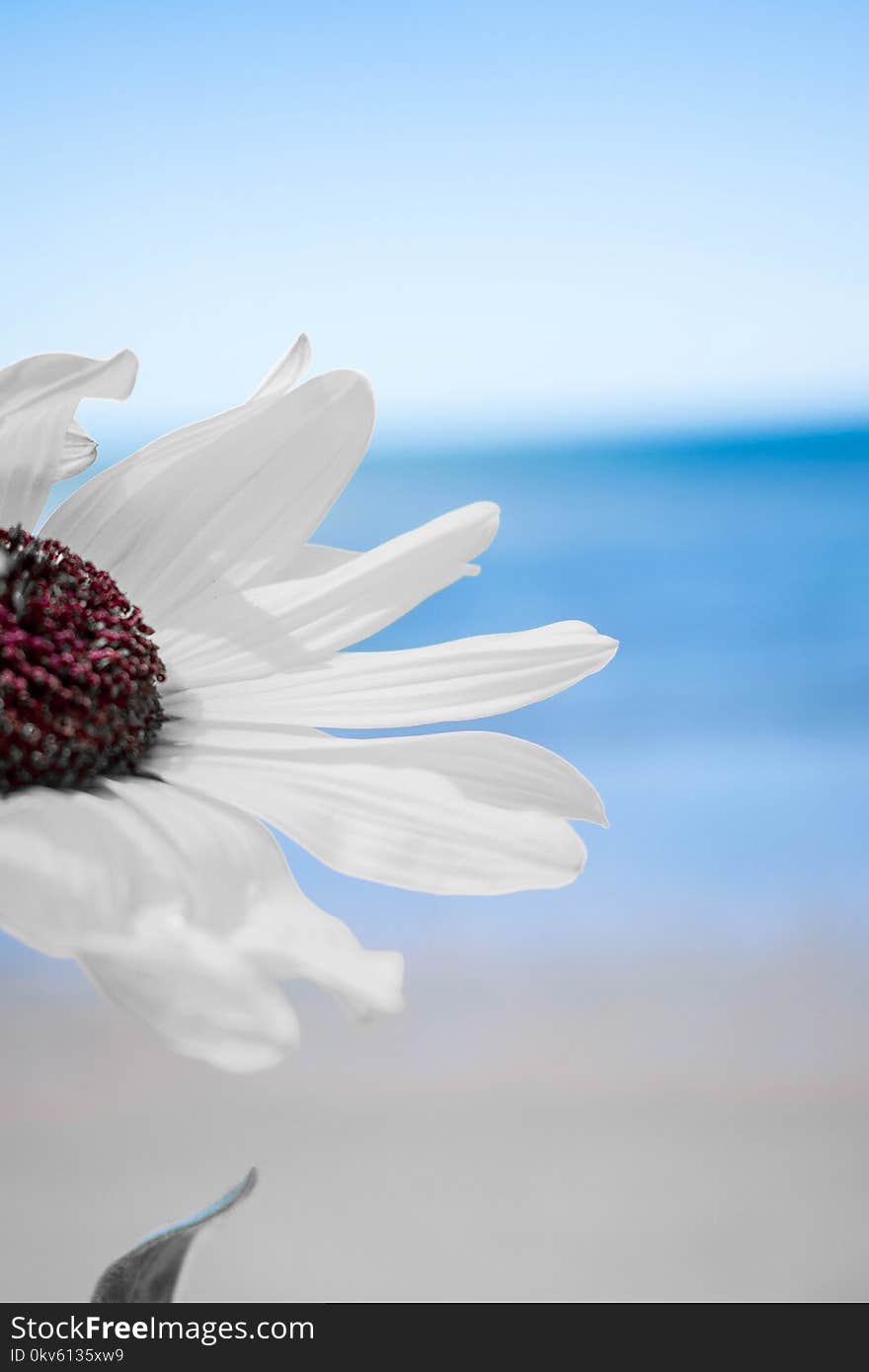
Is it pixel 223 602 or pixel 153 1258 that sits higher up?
pixel 223 602

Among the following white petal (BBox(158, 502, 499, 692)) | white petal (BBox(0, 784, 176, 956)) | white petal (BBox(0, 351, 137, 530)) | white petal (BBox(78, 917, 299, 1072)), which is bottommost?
white petal (BBox(78, 917, 299, 1072))

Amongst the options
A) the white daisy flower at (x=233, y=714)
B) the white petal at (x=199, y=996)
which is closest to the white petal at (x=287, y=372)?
the white daisy flower at (x=233, y=714)

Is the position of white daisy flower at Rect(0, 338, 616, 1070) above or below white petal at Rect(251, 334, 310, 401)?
below

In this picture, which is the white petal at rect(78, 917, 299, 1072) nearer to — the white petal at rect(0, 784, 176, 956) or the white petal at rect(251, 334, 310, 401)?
the white petal at rect(0, 784, 176, 956)

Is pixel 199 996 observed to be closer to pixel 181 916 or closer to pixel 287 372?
pixel 181 916

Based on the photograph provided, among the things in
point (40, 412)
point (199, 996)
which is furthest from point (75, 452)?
point (199, 996)

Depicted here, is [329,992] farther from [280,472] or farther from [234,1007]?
[280,472]

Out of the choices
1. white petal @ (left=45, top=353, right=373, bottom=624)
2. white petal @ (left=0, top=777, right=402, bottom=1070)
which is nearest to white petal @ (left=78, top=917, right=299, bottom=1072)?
white petal @ (left=0, top=777, right=402, bottom=1070)

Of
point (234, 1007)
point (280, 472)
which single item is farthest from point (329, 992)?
point (280, 472)
